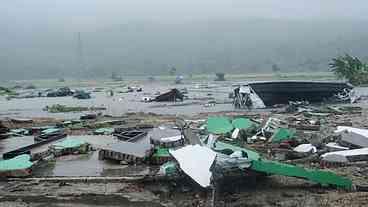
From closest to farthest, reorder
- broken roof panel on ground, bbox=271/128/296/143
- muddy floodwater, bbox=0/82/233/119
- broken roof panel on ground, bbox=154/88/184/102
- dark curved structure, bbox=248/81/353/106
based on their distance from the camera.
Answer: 1. broken roof panel on ground, bbox=271/128/296/143
2. muddy floodwater, bbox=0/82/233/119
3. dark curved structure, bbox=248/81/353/106
4. broken roof panel on ground, bbox=154/88/184/102

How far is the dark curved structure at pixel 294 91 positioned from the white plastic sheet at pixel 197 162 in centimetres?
2372

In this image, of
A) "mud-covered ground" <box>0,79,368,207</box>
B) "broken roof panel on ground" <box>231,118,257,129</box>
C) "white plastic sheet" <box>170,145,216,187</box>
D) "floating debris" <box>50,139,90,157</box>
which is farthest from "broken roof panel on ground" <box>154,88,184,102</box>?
"white plastic sheet" <box>170,145,216,187</box>

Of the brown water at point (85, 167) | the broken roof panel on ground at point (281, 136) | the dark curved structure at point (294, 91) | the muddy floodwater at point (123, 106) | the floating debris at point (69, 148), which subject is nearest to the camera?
Answer: the brown water at point (85, 167)

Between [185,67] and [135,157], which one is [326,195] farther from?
[185,67]

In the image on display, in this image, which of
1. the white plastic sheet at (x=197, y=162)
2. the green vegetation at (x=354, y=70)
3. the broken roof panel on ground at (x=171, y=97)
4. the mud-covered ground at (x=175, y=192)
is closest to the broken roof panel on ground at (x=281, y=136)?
the mud-covered ground at (x=175, y=192)

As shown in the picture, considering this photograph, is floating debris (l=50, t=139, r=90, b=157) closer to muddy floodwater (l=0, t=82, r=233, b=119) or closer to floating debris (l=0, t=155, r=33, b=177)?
floating debris (l=0, t=155, r=33, b=177)

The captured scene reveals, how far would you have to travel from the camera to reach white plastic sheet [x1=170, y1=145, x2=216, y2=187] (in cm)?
908

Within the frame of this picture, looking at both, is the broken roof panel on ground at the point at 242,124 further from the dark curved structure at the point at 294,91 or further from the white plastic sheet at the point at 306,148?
the dark curved structure at the point at 294,91

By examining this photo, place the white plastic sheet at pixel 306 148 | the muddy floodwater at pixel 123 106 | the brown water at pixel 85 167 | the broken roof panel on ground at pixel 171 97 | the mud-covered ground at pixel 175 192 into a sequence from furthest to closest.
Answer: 1. the broken roof panel on ground at pixel 171 97
2. the muddy floodwater at pixel 123 106
3. the white plastic sheet at pixel 306 148
4. the brown water at pixel 85 167
5. the mud-covered ground at pixel 175 192

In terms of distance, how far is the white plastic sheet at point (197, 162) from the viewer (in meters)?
9.08

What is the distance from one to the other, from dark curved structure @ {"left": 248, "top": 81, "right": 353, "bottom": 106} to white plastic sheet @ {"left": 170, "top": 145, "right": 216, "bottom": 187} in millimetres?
23725

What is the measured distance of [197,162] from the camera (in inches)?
383

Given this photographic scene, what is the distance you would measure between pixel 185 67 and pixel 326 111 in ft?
387

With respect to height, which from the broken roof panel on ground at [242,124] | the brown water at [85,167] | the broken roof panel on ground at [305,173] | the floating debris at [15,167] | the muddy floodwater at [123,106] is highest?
the broken roof panel on ground at [305,173]
